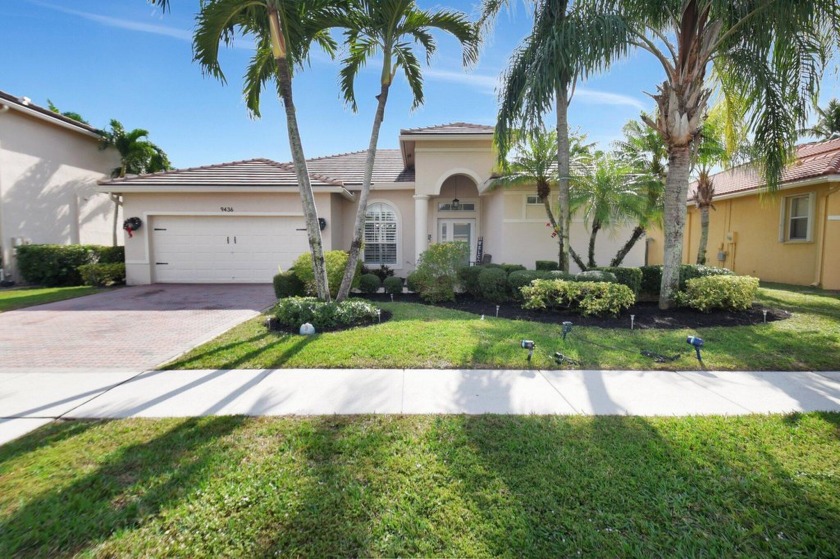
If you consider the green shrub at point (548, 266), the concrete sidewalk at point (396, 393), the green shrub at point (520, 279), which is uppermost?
the green shrub at point (548, 266)

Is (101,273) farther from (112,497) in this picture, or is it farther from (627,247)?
(627,247)

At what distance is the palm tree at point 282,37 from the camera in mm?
6637

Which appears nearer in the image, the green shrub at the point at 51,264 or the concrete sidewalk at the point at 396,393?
the concrete sidewalk at the point at 396,393

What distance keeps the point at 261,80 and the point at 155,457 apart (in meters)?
8.25

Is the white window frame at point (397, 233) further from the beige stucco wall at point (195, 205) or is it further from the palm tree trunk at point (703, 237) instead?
the palm tree trunk at point (703, 237)

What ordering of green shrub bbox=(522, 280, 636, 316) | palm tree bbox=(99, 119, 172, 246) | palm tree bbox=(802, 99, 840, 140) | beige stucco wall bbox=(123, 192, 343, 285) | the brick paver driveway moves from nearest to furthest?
1. the brick paver driveway
2. green shrub bbox=(522, 280, 636, 316)
3. beige stucco wall bbox=(123, 192, 343, 285)
4. palm tree bbox=(99, 119, 172, 246)
5. palm tree bbox=(802, 99, 840, 140)

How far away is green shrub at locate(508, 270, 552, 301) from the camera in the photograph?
9.26m

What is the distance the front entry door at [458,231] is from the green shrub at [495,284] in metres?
5.44

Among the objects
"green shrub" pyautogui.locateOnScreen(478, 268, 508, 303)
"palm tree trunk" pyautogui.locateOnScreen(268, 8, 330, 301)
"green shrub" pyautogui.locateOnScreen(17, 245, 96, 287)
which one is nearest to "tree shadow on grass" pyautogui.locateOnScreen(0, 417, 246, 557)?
"palm tree trunk" pyautogui.locateOnScreen(268, 8, 330, 301)

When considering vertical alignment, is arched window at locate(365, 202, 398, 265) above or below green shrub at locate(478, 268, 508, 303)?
above

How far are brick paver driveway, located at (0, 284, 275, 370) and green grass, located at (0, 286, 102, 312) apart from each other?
2.07 feet

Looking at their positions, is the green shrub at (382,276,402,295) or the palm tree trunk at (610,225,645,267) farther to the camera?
the palm tree trunk at (610,225,645,267)

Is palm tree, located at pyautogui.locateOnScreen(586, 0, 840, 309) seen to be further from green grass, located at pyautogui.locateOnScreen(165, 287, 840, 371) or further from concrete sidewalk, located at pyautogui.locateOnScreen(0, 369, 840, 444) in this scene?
concrete sidewalk, located at pyautogui.locateOnScreen(0, 369, 840, 444)

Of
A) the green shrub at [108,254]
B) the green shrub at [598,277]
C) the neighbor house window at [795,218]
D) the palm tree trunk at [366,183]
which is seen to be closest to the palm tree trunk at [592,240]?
the green shrub at [598,277]
